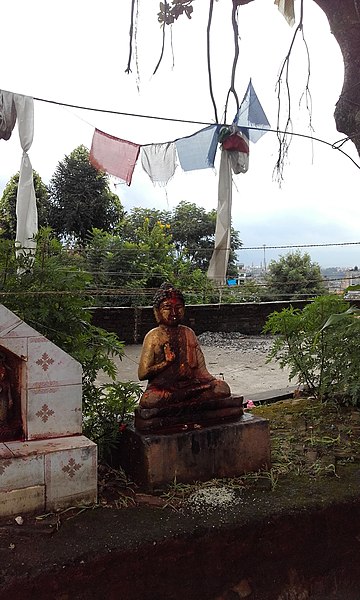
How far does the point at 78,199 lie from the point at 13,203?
5.77ft

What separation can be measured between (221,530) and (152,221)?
45.3 feet

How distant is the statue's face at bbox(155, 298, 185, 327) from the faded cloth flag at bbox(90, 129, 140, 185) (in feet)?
13.1

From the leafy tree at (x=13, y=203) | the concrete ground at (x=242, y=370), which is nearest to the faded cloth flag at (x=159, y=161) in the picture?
the concrete ground at (x=242, y=370)

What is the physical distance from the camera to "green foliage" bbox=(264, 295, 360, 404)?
412 cm

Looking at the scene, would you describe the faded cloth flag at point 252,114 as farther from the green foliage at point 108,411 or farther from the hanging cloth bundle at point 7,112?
the green foliage at point 108,411

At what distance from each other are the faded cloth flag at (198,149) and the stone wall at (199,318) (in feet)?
15.6

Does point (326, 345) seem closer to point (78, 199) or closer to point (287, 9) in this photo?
point (287, 9)

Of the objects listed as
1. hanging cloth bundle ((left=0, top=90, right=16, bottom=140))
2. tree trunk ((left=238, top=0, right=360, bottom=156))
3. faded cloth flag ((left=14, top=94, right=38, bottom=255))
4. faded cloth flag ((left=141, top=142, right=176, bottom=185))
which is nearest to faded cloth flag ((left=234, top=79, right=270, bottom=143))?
faded cloth flag ((left=141, top=142, right=176, bottom=185))

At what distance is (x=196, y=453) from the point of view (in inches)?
106

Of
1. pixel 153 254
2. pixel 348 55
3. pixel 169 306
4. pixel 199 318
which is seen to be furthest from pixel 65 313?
pixel 153 254

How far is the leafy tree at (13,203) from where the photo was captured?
13.7 metres

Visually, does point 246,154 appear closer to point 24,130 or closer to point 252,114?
point 252,114

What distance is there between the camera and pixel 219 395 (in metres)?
2.90

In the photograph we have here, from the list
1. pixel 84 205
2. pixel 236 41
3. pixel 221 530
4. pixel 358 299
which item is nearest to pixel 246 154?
pixel 236 41
